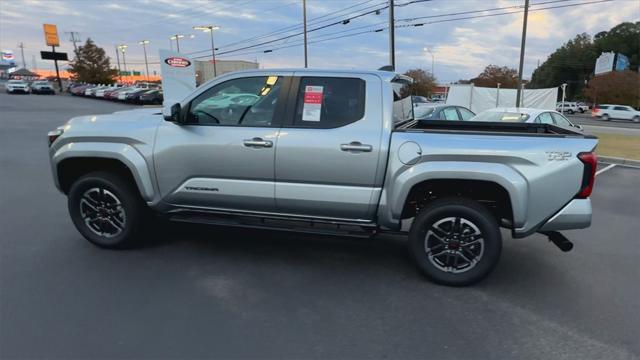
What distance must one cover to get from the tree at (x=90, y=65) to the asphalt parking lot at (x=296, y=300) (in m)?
77.6

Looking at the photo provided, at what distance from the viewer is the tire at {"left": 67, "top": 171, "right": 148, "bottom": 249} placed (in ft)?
15.0

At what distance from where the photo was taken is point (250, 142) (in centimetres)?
413

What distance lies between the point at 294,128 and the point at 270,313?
1.65m

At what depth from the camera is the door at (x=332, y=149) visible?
394 centimetres

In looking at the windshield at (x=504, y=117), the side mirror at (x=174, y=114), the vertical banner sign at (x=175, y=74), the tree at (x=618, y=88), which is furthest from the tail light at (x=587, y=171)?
the tree at (x=618, y=88)

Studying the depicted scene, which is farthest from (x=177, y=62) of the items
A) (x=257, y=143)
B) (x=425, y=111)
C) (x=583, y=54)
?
(x=583, y=54)

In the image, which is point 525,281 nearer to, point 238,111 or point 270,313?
point 270,313

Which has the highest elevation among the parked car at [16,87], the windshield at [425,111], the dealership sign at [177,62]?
the dealership sign at [177,62]

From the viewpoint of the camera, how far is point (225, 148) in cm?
419

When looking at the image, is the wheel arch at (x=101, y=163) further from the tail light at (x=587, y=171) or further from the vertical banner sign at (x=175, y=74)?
the vertical banner sign at (x=175, y=74)

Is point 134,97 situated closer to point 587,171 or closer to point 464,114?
point 464,114

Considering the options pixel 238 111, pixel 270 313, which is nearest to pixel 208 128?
pixel 238 111

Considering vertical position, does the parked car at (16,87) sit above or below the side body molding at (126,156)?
above

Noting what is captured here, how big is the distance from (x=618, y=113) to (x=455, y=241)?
Result: 49.2 metres
